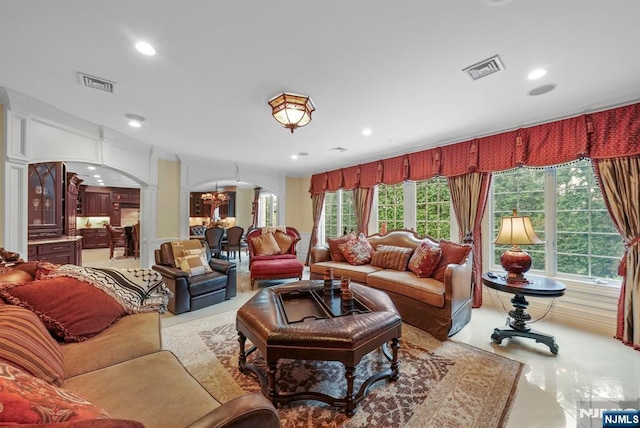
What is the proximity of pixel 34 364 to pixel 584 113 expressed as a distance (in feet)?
16.0

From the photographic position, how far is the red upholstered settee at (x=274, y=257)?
14.8 feet

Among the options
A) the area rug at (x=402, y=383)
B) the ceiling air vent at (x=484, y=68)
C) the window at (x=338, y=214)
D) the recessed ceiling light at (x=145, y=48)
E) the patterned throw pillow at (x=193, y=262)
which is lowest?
the area rug at (x=402, y=383)

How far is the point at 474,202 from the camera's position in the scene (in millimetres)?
3734

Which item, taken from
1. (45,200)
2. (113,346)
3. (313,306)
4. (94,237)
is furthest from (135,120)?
(94,237)

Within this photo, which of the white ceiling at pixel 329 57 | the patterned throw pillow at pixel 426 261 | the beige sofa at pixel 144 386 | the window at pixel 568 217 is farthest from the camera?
the patterned throw pillow at pixel 426 261

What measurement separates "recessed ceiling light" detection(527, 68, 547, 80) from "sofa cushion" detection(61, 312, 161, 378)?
11.8 ft

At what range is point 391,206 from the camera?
201 inches

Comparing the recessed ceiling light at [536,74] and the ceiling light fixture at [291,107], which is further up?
the recessed ceiling light at [536,74]

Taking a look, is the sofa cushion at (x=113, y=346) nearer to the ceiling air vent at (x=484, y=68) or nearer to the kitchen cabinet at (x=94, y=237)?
the ceiling air vent at (x=484, y=68)

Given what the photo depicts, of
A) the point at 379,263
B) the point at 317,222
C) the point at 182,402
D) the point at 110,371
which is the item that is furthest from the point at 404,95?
the point at 317,222

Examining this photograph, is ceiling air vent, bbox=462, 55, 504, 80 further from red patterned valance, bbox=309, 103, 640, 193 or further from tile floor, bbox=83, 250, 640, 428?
tile floor, bbox=83, 250, 640, 428

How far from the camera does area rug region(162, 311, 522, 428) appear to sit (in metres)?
1.65

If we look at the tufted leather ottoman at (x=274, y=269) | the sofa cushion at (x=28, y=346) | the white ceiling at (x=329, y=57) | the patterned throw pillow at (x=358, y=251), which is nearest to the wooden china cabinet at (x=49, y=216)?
the white ceiling at (x=329, y=57)

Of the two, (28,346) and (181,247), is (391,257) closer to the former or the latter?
(181,247)
